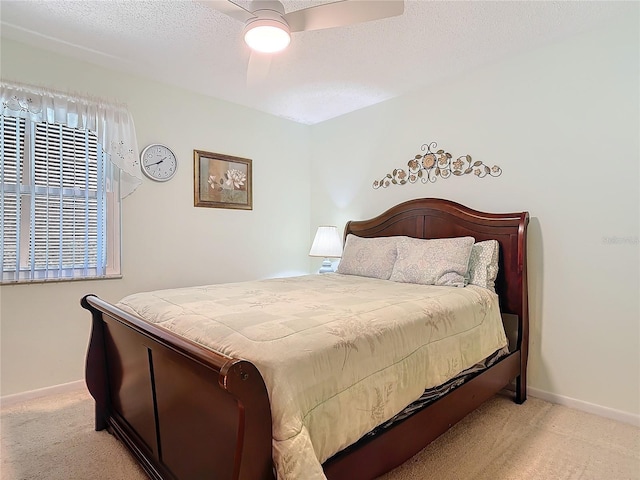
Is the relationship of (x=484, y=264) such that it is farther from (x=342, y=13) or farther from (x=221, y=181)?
(x=221, y=181)

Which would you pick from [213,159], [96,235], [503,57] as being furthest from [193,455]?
[503,57]

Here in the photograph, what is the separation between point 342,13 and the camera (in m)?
1.74

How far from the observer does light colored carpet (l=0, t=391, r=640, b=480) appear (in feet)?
5.70

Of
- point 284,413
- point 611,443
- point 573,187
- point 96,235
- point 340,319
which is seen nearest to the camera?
point 284,413

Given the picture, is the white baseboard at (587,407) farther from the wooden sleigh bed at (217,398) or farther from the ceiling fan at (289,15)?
the ceiling fan at (289,15)

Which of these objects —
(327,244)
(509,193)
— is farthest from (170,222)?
(509,193)

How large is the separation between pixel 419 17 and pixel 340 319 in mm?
1896

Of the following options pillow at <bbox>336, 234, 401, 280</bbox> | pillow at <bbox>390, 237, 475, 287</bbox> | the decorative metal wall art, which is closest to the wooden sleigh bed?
pillow at <bbox>390, 237, 475, 287</bbox>

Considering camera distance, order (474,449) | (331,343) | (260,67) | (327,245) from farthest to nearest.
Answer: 1. (327,245)
2. (260,67)
3. (474,449)
4. (331,343)

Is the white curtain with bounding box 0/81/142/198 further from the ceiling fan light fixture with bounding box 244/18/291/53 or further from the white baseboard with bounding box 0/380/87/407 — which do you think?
the ceiling fan light fixture with bounding box 244/18/291/53

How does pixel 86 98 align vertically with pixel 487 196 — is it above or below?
above

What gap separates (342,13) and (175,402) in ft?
6.07

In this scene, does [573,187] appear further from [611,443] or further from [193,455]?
[193,455]

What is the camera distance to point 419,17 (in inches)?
87.9
